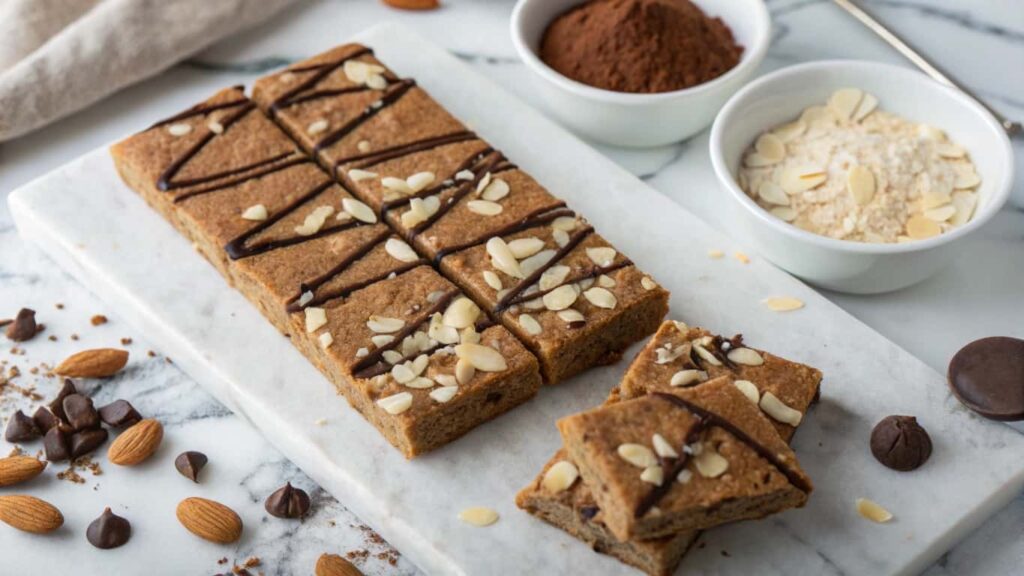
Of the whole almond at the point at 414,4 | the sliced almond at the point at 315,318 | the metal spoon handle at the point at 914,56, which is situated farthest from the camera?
the whole almond at the point at 414,4

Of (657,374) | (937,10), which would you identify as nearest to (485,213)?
(657,374)

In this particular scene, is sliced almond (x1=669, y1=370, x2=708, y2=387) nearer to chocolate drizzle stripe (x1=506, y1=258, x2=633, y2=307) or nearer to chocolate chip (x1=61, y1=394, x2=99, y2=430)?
chocolate drizzle stripe (x1=506, y1=258, x2=633, y2=307)

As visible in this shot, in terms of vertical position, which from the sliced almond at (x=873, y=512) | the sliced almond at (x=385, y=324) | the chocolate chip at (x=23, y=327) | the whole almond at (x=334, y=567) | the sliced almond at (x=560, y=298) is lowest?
the whole almond at (x=334, y=567)

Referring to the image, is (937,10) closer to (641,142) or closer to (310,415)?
(641,142)

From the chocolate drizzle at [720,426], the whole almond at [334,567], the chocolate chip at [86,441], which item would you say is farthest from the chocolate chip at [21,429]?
the chocolate drizzle at [720,426]

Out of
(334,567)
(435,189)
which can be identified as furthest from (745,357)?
(334,567)

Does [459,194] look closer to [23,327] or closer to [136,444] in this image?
[136,444]

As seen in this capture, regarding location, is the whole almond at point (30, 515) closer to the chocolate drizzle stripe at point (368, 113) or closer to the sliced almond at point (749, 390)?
the chocolate drizzle stripe at point (368, 113)
